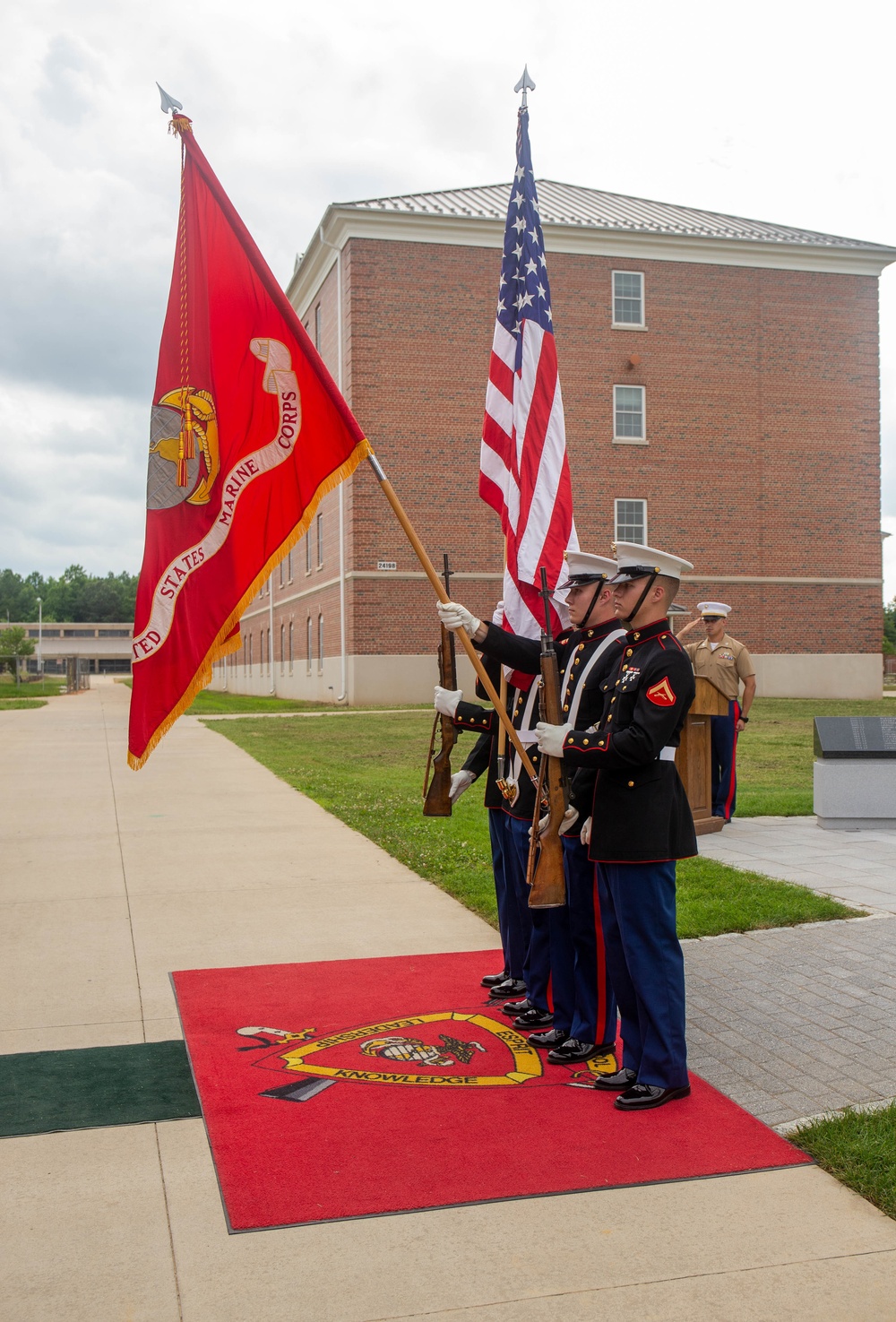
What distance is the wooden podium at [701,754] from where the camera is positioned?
9.79 metres

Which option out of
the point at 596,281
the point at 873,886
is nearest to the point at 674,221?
the point at 596,281

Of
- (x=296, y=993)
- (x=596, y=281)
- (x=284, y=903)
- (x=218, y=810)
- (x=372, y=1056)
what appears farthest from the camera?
(x=596, y=281)

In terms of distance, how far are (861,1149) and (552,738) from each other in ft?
5.81

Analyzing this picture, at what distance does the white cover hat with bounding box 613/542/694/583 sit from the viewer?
14.8 ft

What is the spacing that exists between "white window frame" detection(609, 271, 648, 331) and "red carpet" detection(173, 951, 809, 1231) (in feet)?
99.8

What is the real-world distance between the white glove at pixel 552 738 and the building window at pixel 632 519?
1173 inches

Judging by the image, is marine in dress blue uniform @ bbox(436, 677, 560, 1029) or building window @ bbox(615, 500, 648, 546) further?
building window @ bbox(615, 500, 648, 546)

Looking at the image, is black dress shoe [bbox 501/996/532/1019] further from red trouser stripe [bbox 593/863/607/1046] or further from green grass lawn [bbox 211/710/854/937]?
green grass lawn [bbox 211/710/854/937]

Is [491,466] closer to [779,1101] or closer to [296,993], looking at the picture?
[296,993]

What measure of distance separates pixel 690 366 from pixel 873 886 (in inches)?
1118

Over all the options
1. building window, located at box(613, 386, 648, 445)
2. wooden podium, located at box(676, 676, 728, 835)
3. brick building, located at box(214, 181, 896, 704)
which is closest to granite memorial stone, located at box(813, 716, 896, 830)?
wooden podium, located at box(676, 676, 728, 835)

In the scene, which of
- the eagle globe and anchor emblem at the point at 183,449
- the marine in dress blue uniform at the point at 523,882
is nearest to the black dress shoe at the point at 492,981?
the marine in dress blue uniform at the point at 523,882

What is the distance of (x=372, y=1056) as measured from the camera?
482 cm

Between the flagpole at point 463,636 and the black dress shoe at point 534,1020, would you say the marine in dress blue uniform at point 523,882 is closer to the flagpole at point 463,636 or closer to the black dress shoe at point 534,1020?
the black dress shoe at point 534,1020
